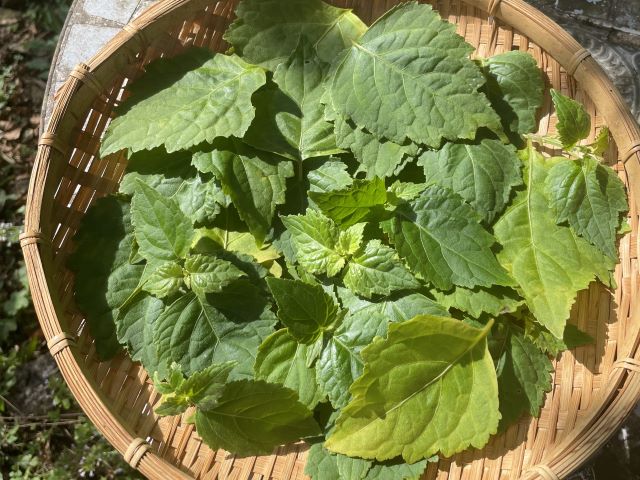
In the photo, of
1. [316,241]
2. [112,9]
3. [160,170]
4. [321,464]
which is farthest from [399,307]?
[112,9]

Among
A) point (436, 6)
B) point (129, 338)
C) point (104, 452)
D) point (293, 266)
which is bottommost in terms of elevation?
point (104, 452)

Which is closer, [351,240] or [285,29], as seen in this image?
[351,240]

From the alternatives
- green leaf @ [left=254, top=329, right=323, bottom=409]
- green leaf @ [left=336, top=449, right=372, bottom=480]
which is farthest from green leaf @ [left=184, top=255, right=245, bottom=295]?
green leaf @ [left=336, top=449, right=372, bottom=480]

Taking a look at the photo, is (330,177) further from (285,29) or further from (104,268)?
(104,268)

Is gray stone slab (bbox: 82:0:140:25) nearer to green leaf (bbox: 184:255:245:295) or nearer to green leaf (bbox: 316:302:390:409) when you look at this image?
green leaf (bbox: 184:255:245:295)

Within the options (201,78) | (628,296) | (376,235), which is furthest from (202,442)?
(628,296)

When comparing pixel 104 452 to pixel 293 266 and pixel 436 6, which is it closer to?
pixel 293 266
